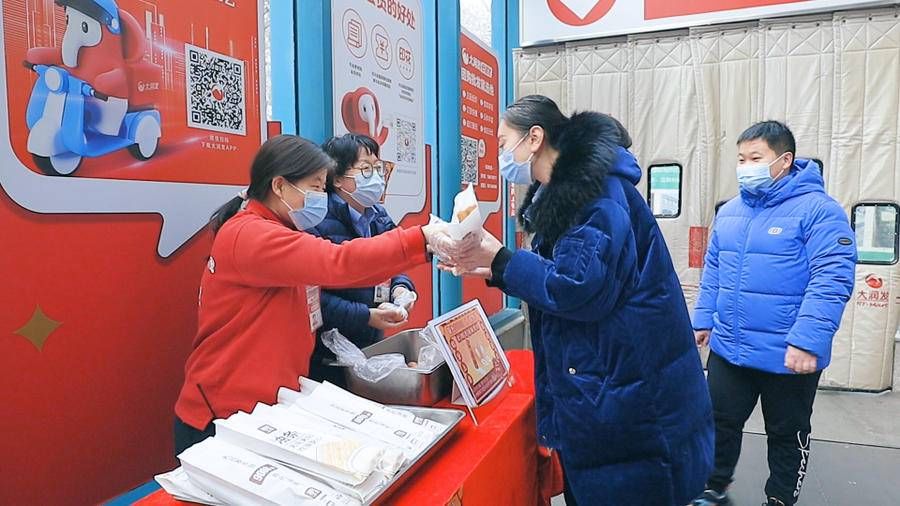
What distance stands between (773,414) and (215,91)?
87.3 inches

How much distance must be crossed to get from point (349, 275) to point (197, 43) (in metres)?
0.93

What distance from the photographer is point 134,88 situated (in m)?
1.54

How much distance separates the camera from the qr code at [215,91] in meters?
1.72

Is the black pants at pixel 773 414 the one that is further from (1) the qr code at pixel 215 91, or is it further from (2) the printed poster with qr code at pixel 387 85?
(1) the qr code at pixel 215 91

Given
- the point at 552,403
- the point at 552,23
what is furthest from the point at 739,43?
the point at 552,403

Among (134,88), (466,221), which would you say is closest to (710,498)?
(466,221)

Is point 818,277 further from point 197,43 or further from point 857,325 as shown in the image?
point 857,325

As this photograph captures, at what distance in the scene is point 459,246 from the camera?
4.32 ft

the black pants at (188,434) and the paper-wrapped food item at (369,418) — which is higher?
the paper-wrapped food item at (369,418)

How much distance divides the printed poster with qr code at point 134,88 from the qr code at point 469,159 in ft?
6.72

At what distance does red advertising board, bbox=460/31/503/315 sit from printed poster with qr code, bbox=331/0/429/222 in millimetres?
770

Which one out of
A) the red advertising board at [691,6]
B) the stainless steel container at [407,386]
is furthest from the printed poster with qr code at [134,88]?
the red advertising board at [691,6]

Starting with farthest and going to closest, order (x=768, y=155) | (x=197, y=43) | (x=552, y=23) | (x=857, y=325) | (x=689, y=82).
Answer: (x=552, y=23)
(x=689, y=82)
(x=857, y=325)
(x=768, y=155)
(x=197, y=43)

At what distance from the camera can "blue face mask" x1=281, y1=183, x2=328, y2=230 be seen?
150 centimetres
